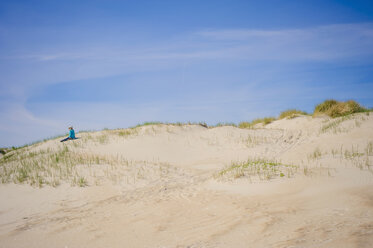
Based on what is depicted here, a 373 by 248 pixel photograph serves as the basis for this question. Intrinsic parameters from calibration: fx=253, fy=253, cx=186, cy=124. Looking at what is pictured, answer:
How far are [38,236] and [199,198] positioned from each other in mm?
3361

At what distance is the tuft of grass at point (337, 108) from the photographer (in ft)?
59.4

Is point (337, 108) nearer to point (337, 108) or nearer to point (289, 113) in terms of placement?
point (337, 108)

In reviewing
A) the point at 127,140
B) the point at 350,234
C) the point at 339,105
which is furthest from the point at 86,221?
the point at 339,105

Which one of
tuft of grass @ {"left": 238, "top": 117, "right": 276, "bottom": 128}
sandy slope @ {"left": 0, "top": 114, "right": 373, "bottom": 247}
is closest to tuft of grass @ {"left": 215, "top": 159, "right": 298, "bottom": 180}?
sandy slope @ {"left": 0, "top": 114, "right": 373, "bottom": 247}

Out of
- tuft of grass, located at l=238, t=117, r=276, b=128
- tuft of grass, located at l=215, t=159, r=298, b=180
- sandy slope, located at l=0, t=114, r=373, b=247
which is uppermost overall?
tuft of grass, located at l=238, t=117, r=276, b=128

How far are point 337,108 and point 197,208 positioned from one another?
1738 cm

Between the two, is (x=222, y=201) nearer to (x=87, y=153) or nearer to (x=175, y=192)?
(x=175, y=192)

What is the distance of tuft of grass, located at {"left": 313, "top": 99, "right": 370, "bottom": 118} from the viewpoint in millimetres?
18094

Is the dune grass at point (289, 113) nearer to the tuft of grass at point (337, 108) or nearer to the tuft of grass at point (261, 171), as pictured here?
the tuft of grass at point (337, 108)

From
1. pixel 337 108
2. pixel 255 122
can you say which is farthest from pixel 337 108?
pixel 255 122

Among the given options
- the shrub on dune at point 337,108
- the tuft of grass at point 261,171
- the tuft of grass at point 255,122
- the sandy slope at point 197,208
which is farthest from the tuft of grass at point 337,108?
the tuft of grass at point 261,171

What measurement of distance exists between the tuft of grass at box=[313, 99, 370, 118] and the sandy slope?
24.8 feet

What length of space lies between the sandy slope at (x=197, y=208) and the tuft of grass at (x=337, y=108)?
7.55m

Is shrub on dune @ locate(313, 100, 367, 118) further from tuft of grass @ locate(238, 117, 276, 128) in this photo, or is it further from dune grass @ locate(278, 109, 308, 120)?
tuft of grass @ locate(238, 117, 276, 128)
